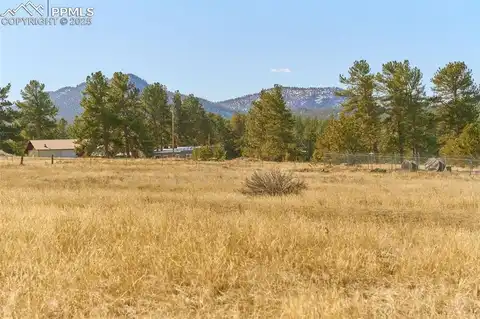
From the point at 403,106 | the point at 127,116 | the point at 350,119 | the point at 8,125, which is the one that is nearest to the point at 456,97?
the point at 403,106

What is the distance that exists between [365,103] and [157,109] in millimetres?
59408

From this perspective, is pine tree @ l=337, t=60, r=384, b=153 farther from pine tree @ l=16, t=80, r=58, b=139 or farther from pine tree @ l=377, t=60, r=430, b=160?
pine tree @ l=16, t=80, r=58, b=139

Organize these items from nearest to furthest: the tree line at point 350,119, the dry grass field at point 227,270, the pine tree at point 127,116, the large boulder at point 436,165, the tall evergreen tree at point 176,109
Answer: the dry grass field at point 227,270
the large boulder at point 436,165
the tree line at point 350,119
the pine tree at point 127,116
the tall evergreen tree at point 176,109

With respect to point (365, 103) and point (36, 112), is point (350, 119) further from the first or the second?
point (36, 112)

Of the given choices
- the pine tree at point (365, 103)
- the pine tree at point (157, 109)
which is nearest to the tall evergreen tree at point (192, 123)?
the pine tree at point (157, 109)

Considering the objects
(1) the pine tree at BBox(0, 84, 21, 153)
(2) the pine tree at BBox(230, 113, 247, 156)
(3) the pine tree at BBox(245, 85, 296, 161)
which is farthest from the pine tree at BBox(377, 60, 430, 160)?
(1) the pine tree at BBox(0, 84, 21, 153)

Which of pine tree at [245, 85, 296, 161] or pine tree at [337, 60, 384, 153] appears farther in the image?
pine tree at [245, 85, 296, 161]

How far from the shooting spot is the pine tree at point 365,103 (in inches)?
2459

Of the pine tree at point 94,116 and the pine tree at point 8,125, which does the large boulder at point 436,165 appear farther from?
the pine tree at point 8,125

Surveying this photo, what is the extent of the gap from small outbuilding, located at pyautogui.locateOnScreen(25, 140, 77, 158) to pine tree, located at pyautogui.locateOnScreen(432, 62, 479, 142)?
2649 inches

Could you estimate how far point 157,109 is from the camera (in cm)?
10494

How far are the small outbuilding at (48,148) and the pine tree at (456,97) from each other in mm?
67292

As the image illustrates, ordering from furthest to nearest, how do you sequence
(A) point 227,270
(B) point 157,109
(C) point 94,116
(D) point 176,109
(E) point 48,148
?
(D) point 176,109 → (B) point 157,109 → (E) point 48,148 → (C) point 94,116 → (A) point 227,270

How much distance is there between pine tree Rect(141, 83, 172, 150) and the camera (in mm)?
104750
